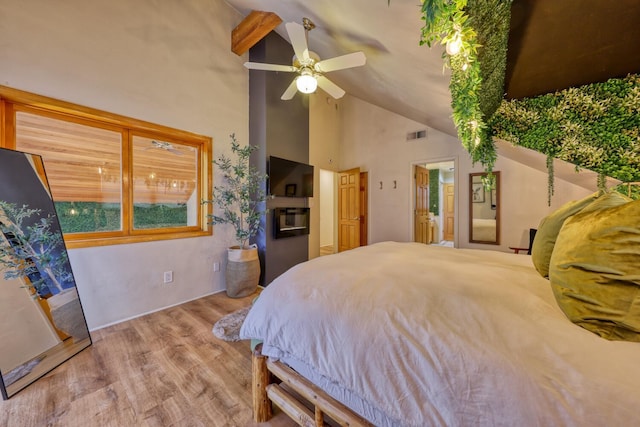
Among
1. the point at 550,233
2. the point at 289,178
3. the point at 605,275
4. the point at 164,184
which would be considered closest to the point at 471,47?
the point at 550,233

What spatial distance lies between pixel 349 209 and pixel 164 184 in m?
3.83

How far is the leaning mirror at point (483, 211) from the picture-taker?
3906mm

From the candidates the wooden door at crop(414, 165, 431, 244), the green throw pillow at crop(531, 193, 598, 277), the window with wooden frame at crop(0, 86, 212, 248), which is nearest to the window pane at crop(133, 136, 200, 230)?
the window with wooden frame at crop(0, 86, 212, 248)

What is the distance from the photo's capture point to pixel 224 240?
335cm

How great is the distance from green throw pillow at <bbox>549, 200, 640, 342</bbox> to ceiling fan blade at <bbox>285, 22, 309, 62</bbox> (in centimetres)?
239

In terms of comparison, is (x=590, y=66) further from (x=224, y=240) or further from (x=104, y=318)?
(x=104, y=318)

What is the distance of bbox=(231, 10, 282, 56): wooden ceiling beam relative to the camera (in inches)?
116

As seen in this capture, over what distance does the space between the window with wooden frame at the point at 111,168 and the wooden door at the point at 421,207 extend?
13.2ft

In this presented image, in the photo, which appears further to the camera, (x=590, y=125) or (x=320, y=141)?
(x=320, y=141)

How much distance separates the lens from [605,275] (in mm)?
723

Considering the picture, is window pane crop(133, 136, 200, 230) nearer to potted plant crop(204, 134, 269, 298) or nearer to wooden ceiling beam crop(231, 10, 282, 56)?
potted plant crop(204, 134, 269, 298)

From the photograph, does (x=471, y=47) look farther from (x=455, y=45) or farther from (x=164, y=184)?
(x=164, y=184)

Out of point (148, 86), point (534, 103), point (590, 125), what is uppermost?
point (148, 86)

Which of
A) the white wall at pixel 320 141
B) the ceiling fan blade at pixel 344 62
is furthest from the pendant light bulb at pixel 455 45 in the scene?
the white wall at pixel 320 141
